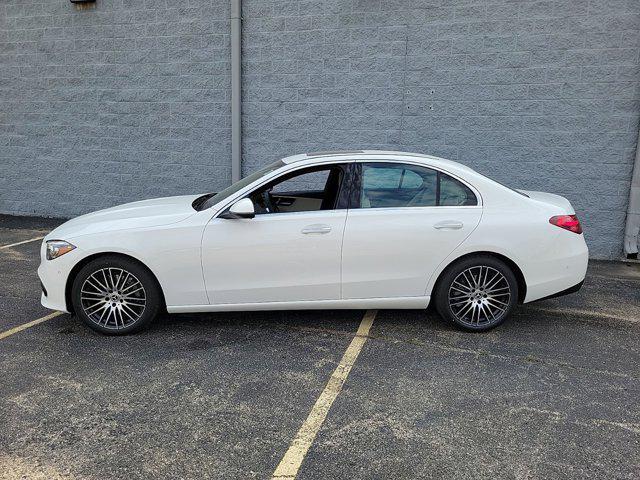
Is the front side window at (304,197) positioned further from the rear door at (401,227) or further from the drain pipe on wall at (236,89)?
the drain pipe on wall at (236,89)

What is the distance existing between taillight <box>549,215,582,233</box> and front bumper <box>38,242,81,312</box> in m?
3.95

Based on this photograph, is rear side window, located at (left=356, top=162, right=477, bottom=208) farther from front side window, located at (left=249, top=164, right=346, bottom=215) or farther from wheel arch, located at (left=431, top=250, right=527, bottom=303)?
wheel arch, located at (left=431, top=250, right=527, bottom=303)

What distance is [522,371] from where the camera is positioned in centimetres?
395

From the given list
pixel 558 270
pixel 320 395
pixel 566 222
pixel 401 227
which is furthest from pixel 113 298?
pixel 566 222

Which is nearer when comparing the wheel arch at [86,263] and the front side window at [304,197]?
the wheel arch at [86,263]

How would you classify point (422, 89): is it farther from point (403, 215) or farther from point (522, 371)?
point (522, 371)

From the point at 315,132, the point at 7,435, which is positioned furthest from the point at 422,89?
the point at 7,435

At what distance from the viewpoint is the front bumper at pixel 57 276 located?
4.38m

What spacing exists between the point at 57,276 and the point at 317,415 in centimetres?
253

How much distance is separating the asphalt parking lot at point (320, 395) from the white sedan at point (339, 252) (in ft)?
1.06

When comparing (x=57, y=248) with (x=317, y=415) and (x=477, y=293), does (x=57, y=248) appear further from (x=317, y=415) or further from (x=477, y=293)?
(x=477, y=293)

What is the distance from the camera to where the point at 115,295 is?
4.46 metres

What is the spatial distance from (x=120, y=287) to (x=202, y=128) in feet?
16.8

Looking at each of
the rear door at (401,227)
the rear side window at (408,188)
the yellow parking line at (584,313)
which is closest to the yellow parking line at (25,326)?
the rear door at (401,227)
